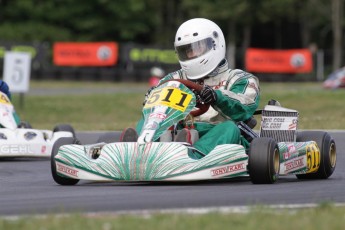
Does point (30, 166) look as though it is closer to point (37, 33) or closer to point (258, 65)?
point (258, 65)

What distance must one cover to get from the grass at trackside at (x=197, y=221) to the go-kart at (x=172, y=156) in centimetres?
221

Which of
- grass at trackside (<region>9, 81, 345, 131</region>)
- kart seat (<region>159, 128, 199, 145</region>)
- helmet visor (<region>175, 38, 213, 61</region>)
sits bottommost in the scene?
grass at trackside (<region>9, 81, 345, 131</region>)

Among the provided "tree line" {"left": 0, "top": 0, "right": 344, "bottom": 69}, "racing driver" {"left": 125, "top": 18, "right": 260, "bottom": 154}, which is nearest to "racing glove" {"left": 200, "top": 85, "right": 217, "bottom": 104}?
"racing driver" {"left": 125, "top": 18, "right": 260, "bottom": 154}

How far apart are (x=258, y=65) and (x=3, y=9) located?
14.4 m

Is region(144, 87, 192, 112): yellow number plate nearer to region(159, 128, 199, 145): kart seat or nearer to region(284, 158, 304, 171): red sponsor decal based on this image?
region(159, 128, 199, 145): kart seat

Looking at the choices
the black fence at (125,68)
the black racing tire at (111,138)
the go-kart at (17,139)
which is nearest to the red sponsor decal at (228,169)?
the black racing tire at (111,138)

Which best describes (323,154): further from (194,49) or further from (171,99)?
(171,99)

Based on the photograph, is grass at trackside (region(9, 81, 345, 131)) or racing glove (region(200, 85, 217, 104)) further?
grass at trackside (region(9, 81, 345, 131))

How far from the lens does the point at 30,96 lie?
29.7 meters

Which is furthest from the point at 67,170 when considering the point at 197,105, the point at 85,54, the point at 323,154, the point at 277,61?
the point at 277,61

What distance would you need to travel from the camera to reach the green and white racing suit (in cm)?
905

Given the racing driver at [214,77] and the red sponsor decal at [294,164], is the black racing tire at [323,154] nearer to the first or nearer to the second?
the red sponsor decal at [294,164]

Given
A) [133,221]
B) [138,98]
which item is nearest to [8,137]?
[133,221]

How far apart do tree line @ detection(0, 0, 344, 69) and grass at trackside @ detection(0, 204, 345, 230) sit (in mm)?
39906
